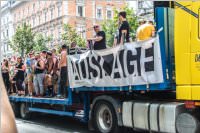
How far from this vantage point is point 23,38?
47062 mm

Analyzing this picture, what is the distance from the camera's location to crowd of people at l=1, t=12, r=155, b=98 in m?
8.96

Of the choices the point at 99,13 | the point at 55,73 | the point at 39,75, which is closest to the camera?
the point at 55,73

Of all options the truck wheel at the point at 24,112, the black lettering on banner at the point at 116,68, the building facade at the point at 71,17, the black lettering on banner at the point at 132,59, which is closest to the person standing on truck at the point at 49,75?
the truck wheel at the point at 24,112

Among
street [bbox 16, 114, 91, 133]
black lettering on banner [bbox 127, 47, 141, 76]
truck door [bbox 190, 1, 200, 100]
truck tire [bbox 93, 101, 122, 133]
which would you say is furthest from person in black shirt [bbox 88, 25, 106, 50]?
Result: truck door [bbox 190, 1, 200, 100]

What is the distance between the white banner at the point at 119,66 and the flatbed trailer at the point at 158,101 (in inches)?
4.7

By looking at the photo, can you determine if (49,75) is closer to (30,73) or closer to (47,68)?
(47,68)

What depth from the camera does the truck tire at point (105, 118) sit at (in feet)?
29.4

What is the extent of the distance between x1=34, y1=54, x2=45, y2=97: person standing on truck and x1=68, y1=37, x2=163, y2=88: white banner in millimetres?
2080

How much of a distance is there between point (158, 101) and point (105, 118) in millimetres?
1671

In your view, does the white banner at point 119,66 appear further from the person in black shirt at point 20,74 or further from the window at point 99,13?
the window at point 99,13

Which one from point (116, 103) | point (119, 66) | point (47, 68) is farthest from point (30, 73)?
point (119, 66)

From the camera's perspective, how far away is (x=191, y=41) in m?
7.25

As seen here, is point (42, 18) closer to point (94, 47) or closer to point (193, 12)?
point (94, 47)

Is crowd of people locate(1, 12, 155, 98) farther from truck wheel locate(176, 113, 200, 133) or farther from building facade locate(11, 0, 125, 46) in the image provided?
building facade locate(11, 0, 125, 46)
